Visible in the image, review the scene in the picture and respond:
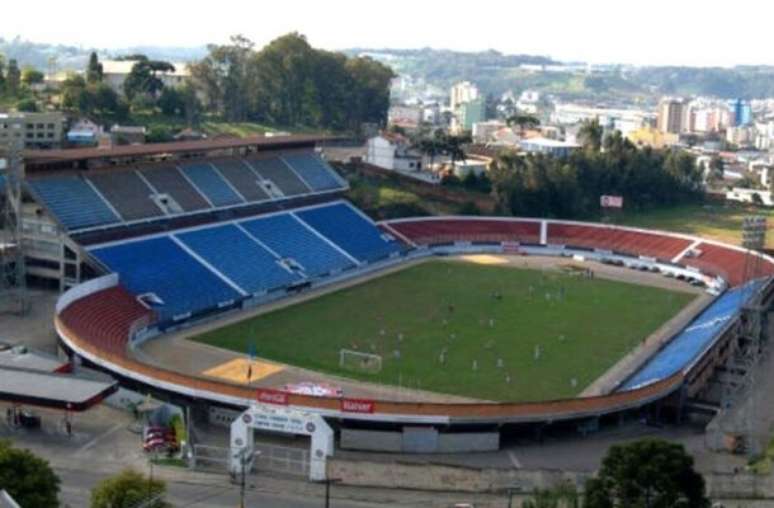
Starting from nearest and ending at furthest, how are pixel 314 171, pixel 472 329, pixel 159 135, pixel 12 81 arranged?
pixel 472 329 → pixel 314 171 → pixel 159 135 → pixel 12 81

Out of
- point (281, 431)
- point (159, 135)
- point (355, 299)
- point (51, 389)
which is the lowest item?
point (355, 299)

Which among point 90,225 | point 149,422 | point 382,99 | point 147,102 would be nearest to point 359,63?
point 382,99

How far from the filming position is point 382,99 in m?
124

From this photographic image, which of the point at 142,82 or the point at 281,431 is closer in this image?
the point at 281,431

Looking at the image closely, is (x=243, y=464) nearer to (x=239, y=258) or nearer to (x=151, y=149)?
(x=239, y=258)

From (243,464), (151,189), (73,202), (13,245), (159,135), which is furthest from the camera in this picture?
(159,135)

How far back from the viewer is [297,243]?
6675 cm

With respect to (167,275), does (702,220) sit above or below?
below

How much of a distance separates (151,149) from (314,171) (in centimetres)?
1643

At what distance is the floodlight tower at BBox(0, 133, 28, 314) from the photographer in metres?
51.0

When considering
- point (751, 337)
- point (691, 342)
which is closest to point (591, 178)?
point (691, 342)

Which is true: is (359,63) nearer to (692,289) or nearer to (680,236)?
(680,236)

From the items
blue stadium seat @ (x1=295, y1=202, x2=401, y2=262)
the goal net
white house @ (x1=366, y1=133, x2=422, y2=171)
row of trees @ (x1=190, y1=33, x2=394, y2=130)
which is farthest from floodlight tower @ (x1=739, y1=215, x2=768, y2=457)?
row of trees @ (x1=190, y1=33, x2=394, y2=130)

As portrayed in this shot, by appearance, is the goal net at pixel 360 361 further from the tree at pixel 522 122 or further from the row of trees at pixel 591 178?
the tree at pixel 522 122
